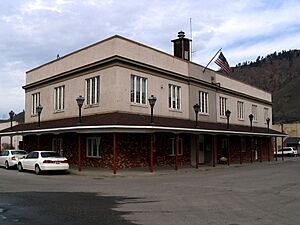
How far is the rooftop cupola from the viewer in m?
35.9

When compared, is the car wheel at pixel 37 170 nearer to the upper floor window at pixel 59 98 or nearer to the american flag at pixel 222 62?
the upper floor window at pixel 59 98

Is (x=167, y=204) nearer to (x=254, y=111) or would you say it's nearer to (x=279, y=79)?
(x=254, y=111)

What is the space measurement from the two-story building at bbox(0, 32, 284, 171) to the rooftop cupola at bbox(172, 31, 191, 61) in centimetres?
9

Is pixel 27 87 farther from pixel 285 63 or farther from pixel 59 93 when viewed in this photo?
pixel 285 63

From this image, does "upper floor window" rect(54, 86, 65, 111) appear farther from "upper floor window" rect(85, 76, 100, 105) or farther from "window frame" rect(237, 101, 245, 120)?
"window frame" rect(237, 101, 245, 120)

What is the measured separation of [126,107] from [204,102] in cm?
1081

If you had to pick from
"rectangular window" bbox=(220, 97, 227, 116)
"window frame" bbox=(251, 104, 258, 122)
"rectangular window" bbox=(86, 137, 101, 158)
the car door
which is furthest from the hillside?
the car door

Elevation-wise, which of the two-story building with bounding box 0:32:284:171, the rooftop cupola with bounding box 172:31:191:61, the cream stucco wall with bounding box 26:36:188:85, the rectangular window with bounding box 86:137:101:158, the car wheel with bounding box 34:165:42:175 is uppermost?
the rooftop cupola with bounding box 172:31:191:61

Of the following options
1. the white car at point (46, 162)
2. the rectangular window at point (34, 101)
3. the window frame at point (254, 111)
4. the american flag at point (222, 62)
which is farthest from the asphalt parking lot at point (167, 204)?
the window frame at point (254, 111)

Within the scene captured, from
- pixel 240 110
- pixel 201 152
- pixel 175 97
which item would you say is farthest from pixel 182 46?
pixel 240 110

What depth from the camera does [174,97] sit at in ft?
101

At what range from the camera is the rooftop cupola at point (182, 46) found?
35891 mm

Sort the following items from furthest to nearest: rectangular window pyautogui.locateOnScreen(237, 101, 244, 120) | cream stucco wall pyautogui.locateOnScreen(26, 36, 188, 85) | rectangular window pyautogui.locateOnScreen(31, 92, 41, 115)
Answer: rectangular window pyautogui.locateOnScreen(237, 101, 244, 120) → rectangular window pyautogui.locateOnScreen(31, 92, 41, 115) → cream stucco wall pyautogui.locateOnScreen(26, 36, 188, 85)

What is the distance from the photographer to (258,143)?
146ft
